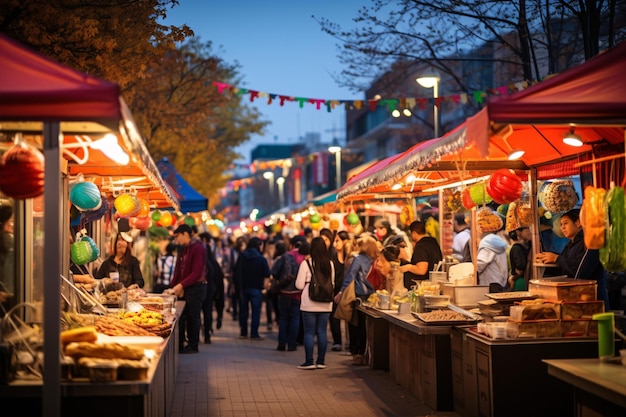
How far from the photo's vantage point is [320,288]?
1612 centimetres

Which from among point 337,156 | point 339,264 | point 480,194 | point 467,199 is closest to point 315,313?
point 339,264

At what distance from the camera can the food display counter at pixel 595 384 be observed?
727cm

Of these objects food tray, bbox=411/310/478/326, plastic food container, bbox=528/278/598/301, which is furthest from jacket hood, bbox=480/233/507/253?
plastic food container, bbox=528/278/598/301

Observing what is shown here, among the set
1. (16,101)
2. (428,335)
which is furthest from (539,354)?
(16,101)

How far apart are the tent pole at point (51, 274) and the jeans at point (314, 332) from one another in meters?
9.29

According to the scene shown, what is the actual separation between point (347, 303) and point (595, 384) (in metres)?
9.19

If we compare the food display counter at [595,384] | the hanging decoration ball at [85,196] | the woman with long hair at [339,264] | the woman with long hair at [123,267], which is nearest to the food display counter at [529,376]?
the food display counter at [595,384]

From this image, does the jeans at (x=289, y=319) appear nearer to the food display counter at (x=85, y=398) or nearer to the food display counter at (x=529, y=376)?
the food display counter at (x=529, y=376)

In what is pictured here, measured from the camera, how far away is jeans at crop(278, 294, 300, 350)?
771 inches

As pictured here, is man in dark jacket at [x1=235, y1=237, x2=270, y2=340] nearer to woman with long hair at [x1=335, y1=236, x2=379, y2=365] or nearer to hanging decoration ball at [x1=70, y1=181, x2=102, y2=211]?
woman with long hair at [x1=335, y1=236, x2=379, y2=365]

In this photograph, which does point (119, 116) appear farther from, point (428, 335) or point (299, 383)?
point (299, 383)

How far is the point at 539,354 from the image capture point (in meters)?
9.80

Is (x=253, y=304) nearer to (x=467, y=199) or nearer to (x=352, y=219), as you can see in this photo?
(x=352, y=219)

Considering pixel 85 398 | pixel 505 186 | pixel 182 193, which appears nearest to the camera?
pixel 85 398
